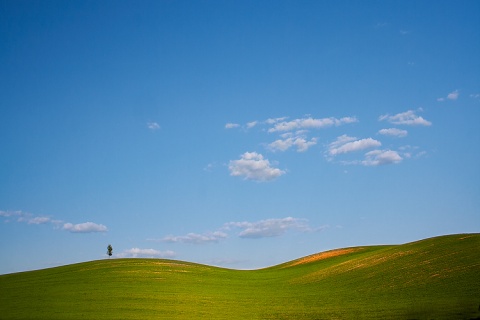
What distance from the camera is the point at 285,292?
157 feet

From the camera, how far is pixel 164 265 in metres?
69.2

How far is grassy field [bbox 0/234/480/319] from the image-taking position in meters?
33.2

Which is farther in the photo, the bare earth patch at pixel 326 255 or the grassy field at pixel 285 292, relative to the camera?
the bare earth patch at pixel 326 255

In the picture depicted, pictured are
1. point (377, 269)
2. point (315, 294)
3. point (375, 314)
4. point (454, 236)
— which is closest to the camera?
point (375, 314)

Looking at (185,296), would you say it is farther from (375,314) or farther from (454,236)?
(454,236)

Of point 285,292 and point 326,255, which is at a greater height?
point 326,255

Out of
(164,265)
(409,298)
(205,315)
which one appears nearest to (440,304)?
(409,298)

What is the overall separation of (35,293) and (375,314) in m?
33.1

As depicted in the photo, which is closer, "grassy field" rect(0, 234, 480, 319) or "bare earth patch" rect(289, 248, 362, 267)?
"grassy field" rect(0, 234, 480, 319)

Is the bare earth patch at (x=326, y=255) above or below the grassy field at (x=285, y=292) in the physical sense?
above

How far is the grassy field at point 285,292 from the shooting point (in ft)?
109

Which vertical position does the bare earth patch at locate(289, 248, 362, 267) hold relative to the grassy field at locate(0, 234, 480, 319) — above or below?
above

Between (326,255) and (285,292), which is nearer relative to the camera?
(285,292)

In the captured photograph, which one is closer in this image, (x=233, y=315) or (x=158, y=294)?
(x=233, y=315)
